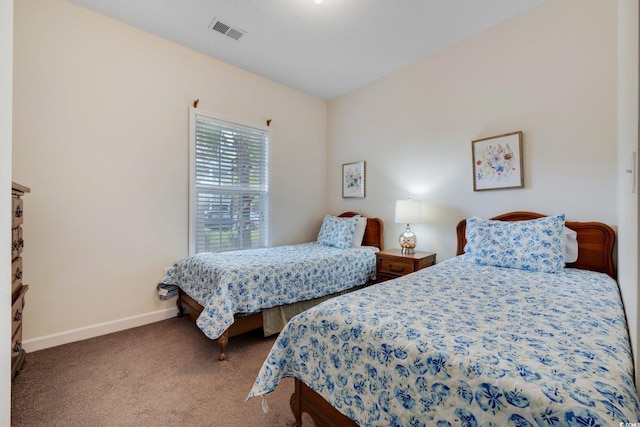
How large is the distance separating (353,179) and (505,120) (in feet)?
6.09

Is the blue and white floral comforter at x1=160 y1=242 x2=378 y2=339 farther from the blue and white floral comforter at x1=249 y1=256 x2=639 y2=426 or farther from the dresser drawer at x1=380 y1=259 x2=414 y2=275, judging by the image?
Answer: the blue and white floral comforter at x1=249 y1=256 x2=639 y2=426

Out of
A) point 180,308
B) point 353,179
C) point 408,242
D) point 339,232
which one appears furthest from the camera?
point 353,179

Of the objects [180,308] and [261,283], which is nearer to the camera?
[261,283]

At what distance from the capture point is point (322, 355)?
46.9 inches

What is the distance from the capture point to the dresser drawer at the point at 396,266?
2.71 meters

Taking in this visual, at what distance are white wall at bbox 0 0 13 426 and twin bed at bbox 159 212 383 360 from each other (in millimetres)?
1085

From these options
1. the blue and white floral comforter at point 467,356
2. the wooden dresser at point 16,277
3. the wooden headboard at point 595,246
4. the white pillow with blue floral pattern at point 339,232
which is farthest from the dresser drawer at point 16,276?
the wooden headboard at point 595,246

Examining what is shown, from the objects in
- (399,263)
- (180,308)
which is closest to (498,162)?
(399,263)

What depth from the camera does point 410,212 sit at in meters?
2.94

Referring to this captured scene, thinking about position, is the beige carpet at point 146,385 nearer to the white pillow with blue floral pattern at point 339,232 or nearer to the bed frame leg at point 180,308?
the bed frame leg at point 180,308

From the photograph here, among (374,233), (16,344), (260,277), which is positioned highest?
(374,233)

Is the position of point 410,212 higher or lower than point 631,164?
lower

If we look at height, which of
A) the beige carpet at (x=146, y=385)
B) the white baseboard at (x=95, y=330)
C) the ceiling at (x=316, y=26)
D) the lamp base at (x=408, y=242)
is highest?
the ceiling at (x=316, y=26)

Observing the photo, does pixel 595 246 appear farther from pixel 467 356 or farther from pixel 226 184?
pixel 226 184
